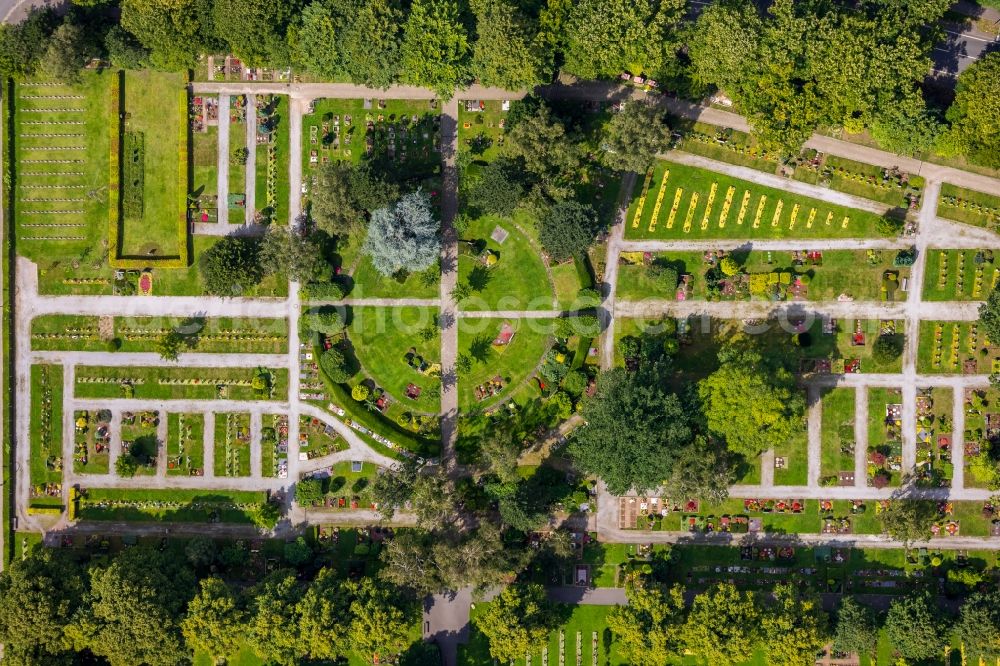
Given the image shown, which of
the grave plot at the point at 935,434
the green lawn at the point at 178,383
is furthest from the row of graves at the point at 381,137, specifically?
the grave plot at the point at 935,434

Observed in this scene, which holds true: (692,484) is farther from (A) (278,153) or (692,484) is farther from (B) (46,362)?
(B) (46,362)

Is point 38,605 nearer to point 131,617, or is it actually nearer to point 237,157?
point 131,617

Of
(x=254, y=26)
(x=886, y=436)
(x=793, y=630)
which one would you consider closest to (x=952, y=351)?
(x=886, y=436)

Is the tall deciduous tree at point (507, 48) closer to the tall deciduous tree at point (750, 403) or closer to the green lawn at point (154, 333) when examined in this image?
the tall deciduous tree at point (750, 403)

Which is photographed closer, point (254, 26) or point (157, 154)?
point (254, 26)

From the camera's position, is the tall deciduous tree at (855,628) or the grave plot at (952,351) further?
the grave plot at (952,351)

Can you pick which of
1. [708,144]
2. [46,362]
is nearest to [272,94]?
[46,362]
